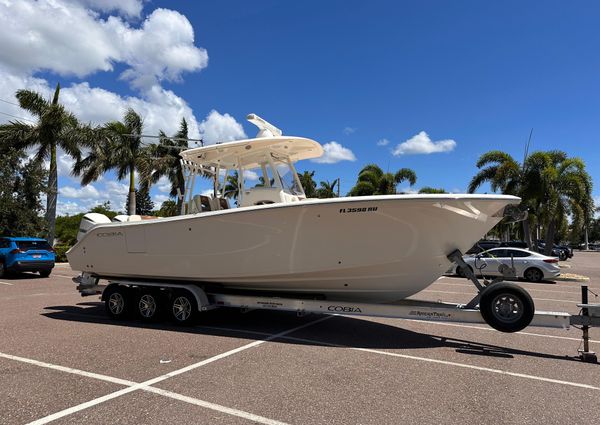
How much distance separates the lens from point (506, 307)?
6.04m

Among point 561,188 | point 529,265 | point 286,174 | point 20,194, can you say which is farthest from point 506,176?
point 20,194

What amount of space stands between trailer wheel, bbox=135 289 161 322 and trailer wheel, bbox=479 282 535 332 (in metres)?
5.51

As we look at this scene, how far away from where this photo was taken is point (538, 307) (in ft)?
32.6

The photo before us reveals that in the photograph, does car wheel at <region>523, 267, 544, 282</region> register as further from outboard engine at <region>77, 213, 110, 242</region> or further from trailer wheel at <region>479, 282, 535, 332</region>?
outboard engine at <region>77, 213, 110, 242</region>

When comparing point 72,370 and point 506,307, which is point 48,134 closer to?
point 72,370

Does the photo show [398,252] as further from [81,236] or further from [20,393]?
[81,236]

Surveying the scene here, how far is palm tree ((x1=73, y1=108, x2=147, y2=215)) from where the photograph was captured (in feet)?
86.8

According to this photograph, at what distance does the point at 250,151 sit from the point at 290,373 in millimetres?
4507

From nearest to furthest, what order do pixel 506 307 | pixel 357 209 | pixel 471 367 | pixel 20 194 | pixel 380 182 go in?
pixel 471 367
pixel 506 307
pixel 357 209
pixel 20 194
pixel 380 182

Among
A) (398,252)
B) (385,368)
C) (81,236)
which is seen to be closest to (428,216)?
(398,252)

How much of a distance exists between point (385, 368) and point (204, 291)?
378 centimetres

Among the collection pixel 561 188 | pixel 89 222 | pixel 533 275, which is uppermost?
pixel 561 188

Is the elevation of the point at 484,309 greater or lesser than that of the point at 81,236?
lesser

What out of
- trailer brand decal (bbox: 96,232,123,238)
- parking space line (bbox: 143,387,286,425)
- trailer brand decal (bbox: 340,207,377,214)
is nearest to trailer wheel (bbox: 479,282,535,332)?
trailer brand decal (bbox: 340,207,377,214)
